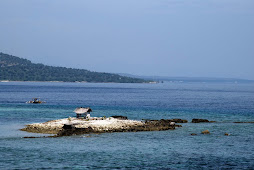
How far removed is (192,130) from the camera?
240ft

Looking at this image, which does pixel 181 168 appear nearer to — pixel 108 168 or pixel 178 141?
pixel 108 168

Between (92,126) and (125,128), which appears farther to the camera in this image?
(125,128)

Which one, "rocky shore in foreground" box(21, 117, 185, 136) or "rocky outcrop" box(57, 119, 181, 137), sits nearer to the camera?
"rocky outcrop" box(57, 119, 181, 137)

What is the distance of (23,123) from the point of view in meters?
80.1

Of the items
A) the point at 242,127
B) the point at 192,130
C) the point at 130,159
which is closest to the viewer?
the point at 130,159

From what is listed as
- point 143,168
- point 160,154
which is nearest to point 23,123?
point 160,154

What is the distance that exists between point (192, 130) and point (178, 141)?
39.9ft

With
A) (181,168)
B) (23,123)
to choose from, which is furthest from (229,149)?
(23,123)

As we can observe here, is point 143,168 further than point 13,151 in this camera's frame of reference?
No

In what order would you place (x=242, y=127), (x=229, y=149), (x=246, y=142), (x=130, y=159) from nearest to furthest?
1. (x=130, y=159)
2. (x=229, y=149)
3. (x=246, y=142)
4. (x=242, y=127)

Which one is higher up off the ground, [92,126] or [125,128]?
[92,126]

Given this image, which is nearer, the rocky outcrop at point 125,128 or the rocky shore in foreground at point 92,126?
the rocky outcrop at point 125,128

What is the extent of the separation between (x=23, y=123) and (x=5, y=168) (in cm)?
3700

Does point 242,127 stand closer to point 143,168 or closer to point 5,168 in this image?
point 143,168
